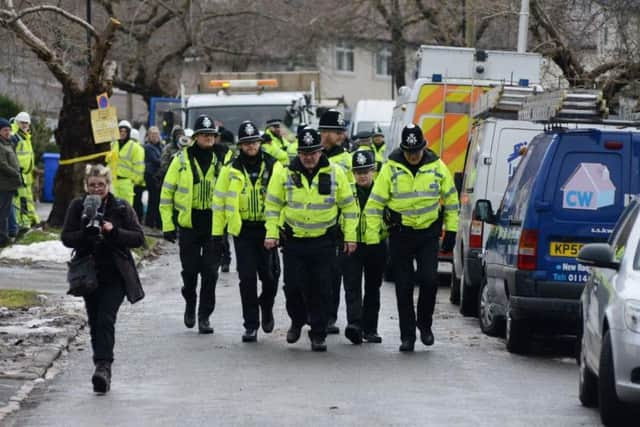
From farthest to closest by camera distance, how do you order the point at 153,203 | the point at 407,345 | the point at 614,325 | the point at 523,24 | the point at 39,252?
the point at 153,203 < the point at 523,24 < the point at 39,252 < the point at 407,345 < the point at 614,325

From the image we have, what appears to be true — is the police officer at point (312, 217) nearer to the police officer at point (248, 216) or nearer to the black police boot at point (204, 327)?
the police officer at point (248, 216)

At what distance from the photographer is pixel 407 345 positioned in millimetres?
12766

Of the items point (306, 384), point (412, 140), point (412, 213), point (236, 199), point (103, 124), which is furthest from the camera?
point (103, 124)

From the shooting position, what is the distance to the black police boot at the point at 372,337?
13430mm

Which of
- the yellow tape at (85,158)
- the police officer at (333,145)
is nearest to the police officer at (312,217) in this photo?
the police officer at (333,145)

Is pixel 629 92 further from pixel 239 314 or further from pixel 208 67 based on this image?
pixel 208 67

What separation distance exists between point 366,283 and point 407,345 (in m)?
0.93

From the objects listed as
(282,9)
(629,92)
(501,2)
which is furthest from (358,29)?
(629,92)

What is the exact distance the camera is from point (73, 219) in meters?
10.6

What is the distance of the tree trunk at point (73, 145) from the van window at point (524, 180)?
11942 mm

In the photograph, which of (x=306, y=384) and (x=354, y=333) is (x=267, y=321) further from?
(x=306, y=384)

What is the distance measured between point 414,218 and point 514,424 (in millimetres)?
3682

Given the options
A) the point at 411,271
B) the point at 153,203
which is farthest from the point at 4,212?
the point at 411,271

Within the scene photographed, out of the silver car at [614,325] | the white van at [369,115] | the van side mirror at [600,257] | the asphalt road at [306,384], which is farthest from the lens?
the white van at [369,115]
